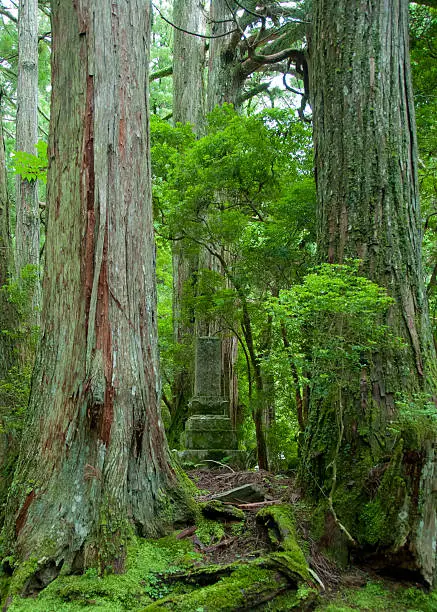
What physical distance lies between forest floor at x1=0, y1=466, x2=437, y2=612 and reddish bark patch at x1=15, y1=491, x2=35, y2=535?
0.42 meters

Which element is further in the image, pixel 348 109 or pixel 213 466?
pixel 213 466

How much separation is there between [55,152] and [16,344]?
343 centimetres

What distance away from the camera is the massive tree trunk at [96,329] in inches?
123

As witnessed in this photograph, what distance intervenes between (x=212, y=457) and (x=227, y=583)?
14.5 ft

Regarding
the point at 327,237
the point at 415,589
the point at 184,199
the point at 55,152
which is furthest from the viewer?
the point at 184,199

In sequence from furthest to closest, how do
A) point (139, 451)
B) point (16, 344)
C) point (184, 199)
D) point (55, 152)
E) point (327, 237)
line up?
point (184, 199) → point (16, 344) → point (327, 237) → point (55, 152) → point (139, 451)

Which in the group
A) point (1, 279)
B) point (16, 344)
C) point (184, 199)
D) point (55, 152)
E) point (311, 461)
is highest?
point (184, 199)

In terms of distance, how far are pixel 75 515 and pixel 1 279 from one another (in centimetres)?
434

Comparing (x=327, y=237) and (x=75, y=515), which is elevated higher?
(x=327, y=237)

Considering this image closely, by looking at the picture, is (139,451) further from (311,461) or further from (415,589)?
(415,589)

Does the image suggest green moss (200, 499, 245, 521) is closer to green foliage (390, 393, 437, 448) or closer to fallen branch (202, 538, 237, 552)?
fallen branch (202, 538, 237, 552)

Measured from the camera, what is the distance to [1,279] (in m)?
6.60

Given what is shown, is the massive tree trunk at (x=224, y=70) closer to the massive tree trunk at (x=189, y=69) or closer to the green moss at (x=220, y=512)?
the massive tree trunk at (x=189, y=69)

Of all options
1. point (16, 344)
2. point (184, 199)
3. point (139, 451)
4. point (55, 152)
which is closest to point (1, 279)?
point (16, 344)
